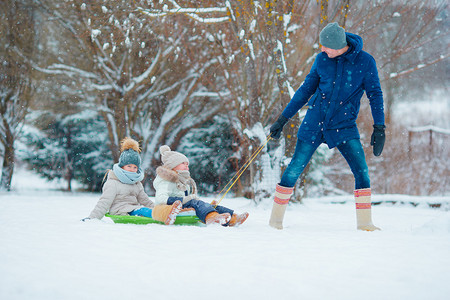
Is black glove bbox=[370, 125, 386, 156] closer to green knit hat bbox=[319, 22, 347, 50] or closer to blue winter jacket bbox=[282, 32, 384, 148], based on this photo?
blue winter jacket bbox=[282, 32, 384, 148]

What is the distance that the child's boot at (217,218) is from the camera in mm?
3727

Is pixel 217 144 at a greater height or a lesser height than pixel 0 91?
lesser

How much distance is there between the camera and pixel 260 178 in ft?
Answer: 21.5

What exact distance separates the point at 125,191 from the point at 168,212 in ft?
2.97

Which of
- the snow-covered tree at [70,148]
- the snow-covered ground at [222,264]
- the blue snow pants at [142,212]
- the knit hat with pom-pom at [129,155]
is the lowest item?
the snow-covered ground at [222,264]

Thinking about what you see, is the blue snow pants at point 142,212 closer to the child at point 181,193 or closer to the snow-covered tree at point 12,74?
the child at point 181,193

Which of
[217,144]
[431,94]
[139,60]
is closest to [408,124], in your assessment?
[431,94]

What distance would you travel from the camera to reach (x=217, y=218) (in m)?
3.72

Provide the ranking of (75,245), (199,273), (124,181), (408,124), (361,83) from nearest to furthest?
1. (199,273)
2. (75,245)
3. (361,83)
4. (124,181)
5. (408,124)

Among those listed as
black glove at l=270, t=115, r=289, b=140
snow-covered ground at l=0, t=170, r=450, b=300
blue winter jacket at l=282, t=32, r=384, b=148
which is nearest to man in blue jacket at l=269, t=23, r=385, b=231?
blue winter jacket at l=282, t=32, r=384, b=148

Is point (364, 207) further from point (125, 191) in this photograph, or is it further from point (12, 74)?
point (12, 74)

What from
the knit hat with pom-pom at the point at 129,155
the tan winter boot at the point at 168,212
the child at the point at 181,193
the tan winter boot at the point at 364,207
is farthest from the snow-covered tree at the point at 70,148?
the tan winter boot at the point at 364,207

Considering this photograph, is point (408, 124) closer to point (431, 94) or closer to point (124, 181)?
point (431, 94)

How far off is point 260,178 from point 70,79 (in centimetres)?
762
